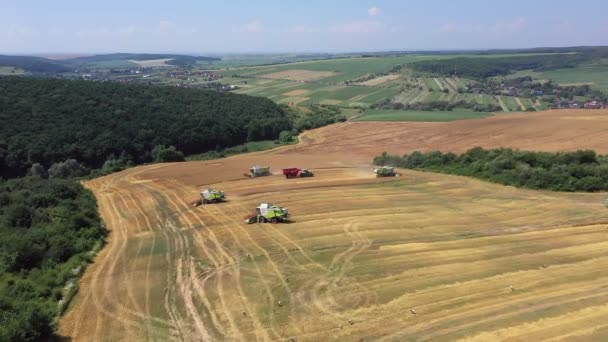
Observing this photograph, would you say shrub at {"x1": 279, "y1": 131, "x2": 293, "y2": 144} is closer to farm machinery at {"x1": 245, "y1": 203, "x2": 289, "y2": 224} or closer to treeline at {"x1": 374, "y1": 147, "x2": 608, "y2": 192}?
treeline at {"x1": 374, "y1": 147, "x2": 608, "y2": 192}

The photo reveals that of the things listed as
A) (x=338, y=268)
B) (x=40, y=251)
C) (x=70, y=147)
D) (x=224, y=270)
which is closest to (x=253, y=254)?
(x=224, y=270)

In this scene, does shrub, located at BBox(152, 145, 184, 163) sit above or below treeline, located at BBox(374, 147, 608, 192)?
below

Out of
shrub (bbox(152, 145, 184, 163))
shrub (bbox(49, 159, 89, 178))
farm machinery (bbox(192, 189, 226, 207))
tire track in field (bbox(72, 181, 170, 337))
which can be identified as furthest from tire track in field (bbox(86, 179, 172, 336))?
shrub (bbox(152, 145, 184, 163))

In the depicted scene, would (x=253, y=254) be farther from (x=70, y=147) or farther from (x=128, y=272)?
(x=70, y=147)

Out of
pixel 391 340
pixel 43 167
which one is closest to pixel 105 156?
pixel 43 167

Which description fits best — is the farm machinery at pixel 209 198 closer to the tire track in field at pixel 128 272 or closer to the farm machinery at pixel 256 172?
the tire track in field at pixel 128 272

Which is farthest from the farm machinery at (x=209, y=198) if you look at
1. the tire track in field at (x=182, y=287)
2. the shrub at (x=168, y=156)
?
the shrub at (x=168, y=156)
